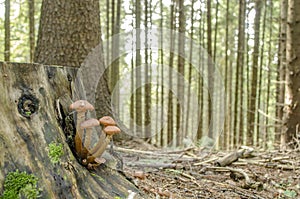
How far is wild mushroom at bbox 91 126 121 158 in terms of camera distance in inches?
85.4

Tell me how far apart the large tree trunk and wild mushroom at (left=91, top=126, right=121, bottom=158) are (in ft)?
0.46

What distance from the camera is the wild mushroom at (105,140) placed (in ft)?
7.12

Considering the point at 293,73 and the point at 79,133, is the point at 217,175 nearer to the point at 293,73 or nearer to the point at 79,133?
the point at 79,133

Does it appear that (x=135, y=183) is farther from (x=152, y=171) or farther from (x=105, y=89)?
(x=105, y=89)

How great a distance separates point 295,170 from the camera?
14.0 ft

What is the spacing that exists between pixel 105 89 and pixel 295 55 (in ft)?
11.5

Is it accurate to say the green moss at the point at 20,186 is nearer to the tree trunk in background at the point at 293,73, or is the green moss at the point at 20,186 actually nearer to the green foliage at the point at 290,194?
the green foliage at the point at 290,194

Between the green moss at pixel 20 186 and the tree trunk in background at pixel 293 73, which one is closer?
the green moss at pixel 20 186

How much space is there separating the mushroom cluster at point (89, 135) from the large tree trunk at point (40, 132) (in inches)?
3.2

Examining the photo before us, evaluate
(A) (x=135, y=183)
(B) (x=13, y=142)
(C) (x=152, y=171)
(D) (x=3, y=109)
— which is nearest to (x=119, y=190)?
(A) (x=135, y=183)

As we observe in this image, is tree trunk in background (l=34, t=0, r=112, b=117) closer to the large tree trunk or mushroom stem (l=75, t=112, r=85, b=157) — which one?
the large tree trunk

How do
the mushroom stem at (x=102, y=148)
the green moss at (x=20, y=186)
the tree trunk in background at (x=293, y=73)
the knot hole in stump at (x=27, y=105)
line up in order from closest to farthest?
1. the green moss at (x=20, y=186)
2. the knot hole in stump at (x=27, y=105)
3. the mushroom stem at (x=102, y=148)
4. the tree trunk in background at (x=293, y=73)

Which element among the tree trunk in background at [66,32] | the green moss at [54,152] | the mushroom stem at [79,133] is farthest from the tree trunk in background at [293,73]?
the green moss at [54,152]

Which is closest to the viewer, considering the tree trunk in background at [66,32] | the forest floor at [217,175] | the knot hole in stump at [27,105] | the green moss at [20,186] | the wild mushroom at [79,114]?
the green moss at [20,186]
